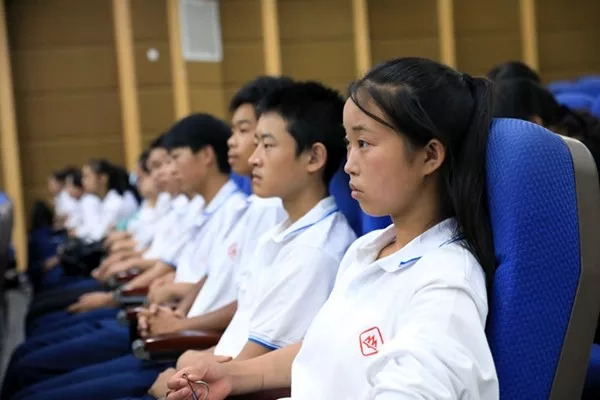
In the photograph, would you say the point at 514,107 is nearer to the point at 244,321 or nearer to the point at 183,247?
the point at 244,321

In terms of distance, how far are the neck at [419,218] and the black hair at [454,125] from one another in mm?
42

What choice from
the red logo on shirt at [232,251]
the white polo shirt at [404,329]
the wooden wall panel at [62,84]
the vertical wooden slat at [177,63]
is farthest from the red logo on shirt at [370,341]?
the wooden wall panel at [62,84]

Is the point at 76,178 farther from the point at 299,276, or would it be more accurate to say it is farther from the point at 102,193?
the point at 299,276

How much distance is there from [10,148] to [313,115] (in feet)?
20.9

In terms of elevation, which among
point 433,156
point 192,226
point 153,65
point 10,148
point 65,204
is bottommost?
point 65,204

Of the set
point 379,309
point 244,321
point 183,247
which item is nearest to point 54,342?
point 183,247

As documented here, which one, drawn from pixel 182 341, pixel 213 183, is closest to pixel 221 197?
pixel 213 183

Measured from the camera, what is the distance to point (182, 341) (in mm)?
1997

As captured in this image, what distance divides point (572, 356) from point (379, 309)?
0.84 ft

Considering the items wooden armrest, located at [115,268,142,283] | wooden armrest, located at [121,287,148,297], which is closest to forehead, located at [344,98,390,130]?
wooden armrest, located at [121,287,148,297]

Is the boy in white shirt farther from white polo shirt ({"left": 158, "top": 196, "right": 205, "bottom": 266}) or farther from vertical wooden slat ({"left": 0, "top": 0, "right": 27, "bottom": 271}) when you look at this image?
vertical wooden slat ({"left": 0, "top": 0, "right": 27, "bottom": 271})

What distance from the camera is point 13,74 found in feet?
25.4

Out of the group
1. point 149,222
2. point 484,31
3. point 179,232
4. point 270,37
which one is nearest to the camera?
point 179,232

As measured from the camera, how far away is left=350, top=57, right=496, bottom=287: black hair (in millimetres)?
1122
